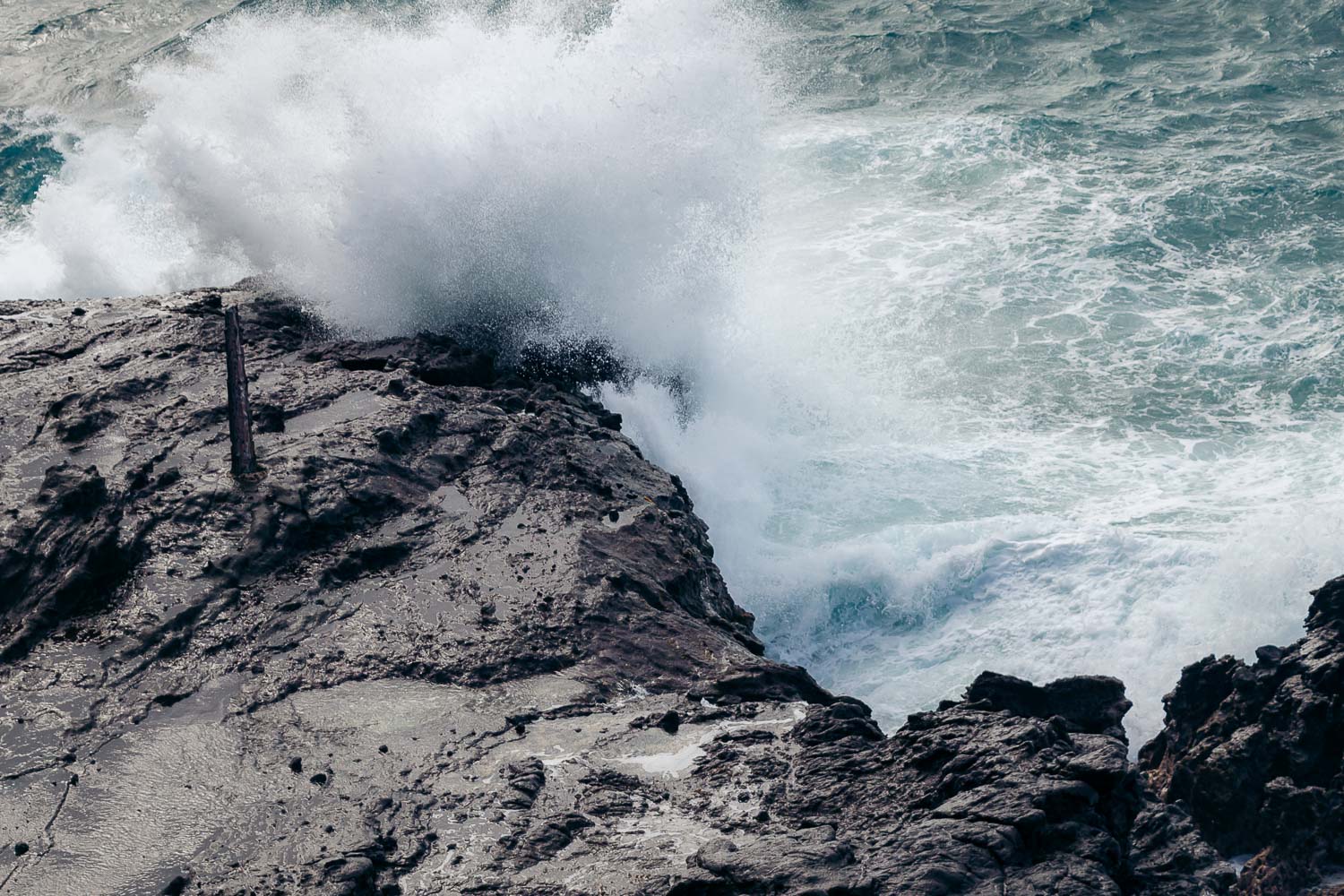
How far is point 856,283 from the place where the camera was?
64.5 feet

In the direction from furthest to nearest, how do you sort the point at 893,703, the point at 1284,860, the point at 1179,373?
1. the point at 1179,373
2. the point at 893,703
3. the point at 1284,860

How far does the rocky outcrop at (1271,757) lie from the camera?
9594 millimetres

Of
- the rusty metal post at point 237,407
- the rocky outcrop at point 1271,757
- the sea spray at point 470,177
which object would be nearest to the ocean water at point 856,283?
the sea spray at point 470,177

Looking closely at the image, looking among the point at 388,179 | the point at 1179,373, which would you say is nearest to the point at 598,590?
the point at 388,179

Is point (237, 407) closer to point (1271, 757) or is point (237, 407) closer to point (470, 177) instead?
point (470, 177)

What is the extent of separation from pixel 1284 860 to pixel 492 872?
5809 millimetres

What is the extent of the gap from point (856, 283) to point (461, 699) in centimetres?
1193

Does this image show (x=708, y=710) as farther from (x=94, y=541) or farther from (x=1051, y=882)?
(x=94, y=541)

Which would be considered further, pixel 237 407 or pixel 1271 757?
pixel 237 407

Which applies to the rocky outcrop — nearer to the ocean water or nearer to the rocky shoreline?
the rocky shoreline

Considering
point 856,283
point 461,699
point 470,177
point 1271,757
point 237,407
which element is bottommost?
point 461,699

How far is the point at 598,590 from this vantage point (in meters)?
10.5

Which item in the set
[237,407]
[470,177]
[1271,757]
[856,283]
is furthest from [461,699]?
[856,283]

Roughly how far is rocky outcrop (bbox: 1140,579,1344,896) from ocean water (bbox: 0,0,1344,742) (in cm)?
179
